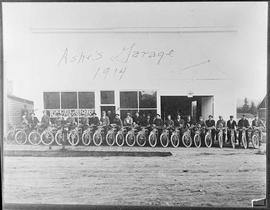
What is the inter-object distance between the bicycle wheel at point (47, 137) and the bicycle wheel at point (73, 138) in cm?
6

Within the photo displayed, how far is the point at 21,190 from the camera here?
40.5 inches

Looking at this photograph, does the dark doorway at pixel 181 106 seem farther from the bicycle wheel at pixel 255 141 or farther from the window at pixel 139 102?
the bicycle wheel at pixel 255 141

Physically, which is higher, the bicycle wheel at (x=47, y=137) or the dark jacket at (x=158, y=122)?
the dark jacket at (x=158, y=122)

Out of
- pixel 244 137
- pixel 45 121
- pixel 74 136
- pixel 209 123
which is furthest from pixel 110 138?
pixel 244 137

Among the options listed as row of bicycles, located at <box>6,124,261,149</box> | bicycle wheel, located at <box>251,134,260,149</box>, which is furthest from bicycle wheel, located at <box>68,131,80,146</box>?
bicycle wheel, located at <box>251,134,260,149</box>

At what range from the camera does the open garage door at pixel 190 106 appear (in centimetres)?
99

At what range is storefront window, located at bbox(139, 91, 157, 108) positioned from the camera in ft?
3.27

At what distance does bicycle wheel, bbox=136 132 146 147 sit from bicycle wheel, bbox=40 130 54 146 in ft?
0.93

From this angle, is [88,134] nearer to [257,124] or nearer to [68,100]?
[68,100]

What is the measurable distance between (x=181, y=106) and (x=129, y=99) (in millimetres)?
169

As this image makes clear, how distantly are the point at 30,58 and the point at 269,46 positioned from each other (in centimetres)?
77

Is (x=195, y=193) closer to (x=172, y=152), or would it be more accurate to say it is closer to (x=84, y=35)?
(x=172, y=152)

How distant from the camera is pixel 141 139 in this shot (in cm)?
101

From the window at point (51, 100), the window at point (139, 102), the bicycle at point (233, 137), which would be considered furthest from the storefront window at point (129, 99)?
the bicycle at point (233, 137)
